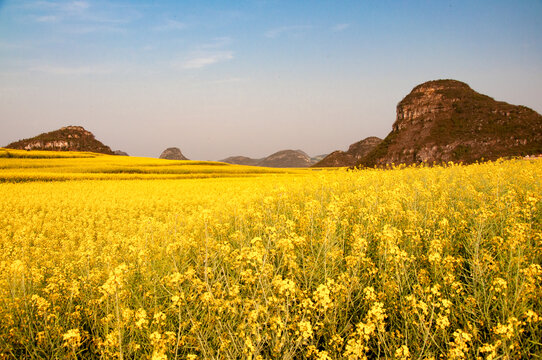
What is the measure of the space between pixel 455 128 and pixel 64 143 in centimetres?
14135

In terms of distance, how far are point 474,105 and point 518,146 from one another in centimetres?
2792

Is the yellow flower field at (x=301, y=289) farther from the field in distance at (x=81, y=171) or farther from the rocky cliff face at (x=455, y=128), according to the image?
the rocky cliff face at (x=455, y=128)

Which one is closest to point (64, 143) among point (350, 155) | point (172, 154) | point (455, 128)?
point (172, 154)

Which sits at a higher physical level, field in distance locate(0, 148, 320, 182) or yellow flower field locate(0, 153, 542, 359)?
field in distance locate(0, 148, 320, 182)

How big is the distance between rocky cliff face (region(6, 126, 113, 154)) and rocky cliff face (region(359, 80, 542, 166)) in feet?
335

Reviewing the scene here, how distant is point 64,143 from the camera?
4235 inches

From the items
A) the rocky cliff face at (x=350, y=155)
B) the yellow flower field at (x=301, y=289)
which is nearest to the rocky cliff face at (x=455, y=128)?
the rocky cliff face at (x=350, y=155)

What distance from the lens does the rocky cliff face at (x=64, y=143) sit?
10250 cm

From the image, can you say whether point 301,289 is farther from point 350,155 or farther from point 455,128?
point 350,155

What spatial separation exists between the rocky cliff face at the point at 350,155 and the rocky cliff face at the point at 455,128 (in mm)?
25319

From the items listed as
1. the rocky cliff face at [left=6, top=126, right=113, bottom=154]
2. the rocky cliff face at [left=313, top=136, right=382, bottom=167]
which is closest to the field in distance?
the rocky cliff face at [left=6, top=126, right=113, bottom=154]

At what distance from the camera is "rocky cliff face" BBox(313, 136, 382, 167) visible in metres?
142

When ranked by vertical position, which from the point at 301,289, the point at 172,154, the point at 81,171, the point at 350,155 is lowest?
the point at 301,289

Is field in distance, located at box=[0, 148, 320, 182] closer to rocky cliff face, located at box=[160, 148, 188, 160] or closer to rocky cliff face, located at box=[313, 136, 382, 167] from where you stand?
rocky cliff face, located at box=[313, 136, 382, 167]
